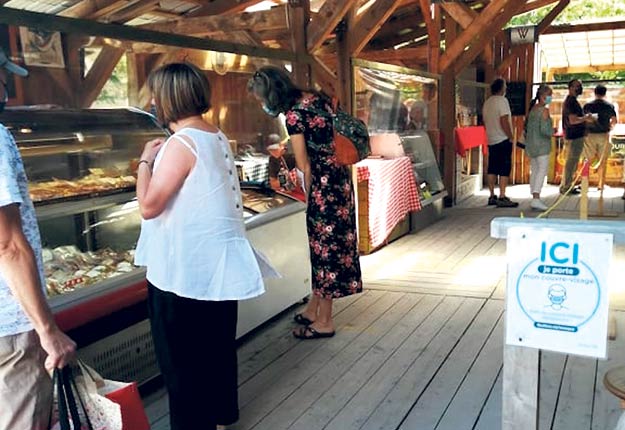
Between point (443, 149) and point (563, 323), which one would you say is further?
point (443, 149)

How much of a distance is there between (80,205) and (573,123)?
703 cm

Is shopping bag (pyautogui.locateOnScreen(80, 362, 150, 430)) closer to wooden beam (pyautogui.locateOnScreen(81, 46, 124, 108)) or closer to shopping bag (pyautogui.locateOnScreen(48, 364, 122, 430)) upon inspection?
shopping bag (pyautogui.locateOnScreen(48, 364, 122, 430))

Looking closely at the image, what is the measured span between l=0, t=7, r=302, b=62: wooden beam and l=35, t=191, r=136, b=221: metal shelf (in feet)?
2.58

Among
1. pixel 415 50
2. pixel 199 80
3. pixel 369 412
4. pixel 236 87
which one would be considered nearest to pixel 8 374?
pixel 199 80

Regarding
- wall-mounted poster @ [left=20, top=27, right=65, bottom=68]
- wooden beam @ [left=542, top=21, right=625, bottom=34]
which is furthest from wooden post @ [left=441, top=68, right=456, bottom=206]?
wall-mounted poster @ [left=20, top=27, right=65, bottom=68]

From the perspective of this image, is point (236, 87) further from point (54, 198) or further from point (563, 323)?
point (563, 323)

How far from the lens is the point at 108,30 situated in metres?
2.90

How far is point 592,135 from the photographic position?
8.25 meters

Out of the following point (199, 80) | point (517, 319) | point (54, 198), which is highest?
point (199, 80)

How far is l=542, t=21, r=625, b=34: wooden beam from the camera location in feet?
33.8

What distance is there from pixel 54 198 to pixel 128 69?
831 millimetres

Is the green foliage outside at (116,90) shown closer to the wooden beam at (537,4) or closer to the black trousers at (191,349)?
the black trousers at (191,349)

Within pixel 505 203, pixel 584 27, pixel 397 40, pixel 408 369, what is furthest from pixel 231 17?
pixel 584 27

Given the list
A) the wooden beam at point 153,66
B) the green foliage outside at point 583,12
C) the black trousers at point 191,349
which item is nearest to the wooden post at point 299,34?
the wooden beam at point 153,66
